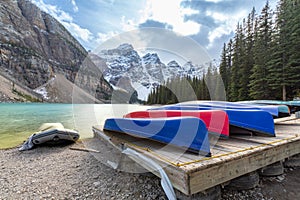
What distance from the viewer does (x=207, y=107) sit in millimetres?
4199

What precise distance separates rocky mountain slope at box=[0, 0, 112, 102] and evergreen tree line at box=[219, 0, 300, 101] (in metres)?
57.8

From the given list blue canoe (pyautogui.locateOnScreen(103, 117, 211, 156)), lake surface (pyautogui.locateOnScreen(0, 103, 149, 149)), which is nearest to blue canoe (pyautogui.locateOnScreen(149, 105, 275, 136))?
blue canoe (pyautogui.locateOnScreen(103, 117, 211, 156))

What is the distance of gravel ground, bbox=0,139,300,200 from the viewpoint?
8.50ft

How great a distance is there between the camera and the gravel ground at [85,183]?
259 centimetres

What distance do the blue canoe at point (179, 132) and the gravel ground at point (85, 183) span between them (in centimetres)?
87

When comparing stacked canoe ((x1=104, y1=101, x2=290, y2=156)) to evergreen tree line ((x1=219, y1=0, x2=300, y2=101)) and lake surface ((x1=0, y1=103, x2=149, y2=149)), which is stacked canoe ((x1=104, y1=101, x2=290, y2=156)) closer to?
lake surface ((x1=0, y1=103, x2=149, y2=149))

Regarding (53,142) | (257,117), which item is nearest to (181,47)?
(257,117)

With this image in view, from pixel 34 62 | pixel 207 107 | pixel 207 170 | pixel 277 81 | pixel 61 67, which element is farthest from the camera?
pixel 61 67

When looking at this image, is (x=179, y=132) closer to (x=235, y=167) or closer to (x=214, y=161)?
(x=214, y=161)

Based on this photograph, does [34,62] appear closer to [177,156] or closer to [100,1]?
[100,1]

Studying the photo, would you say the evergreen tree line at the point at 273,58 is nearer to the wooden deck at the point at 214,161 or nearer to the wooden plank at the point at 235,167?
the wooden plank at the point at 235,167

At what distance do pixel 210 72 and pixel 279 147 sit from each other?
31.6m

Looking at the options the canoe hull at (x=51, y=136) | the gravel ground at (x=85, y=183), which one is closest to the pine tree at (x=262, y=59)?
the gravel ground at (x=85, y=183)

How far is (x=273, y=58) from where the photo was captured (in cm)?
1738
